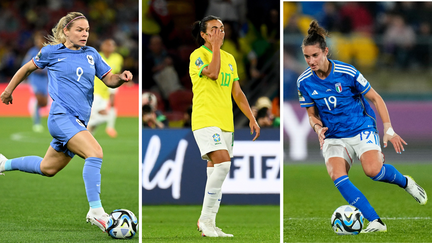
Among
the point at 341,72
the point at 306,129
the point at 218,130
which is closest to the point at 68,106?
the point at 218,130

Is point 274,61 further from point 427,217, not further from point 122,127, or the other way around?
point 122,127

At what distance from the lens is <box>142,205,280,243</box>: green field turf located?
503 centimetres

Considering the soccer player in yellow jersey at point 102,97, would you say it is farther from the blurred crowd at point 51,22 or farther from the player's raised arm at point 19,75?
the blurred crowd at point 51,22

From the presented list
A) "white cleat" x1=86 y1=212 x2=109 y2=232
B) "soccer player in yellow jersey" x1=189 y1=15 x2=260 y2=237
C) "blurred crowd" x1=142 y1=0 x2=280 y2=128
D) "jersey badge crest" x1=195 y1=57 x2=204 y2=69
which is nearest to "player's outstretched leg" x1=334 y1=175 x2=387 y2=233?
"soccer player in yellow jersey" x1=189 y1=15 x2=260 y2=237

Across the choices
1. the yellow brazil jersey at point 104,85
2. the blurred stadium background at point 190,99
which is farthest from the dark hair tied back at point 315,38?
the yellow brazil jersey at point 104,85

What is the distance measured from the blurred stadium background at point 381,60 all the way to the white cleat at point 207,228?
7.49m

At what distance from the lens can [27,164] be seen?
18.0ft

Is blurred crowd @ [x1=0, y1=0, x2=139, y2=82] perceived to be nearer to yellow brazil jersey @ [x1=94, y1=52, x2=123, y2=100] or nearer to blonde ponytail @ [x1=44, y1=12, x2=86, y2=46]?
yellow brazil jersey @ [x1=94, y1=52, x2=123, y2=100]

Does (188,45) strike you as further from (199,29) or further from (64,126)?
(64,126)

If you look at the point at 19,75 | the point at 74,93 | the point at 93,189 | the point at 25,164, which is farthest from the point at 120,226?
the point at 19,75

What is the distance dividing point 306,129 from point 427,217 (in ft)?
22.2

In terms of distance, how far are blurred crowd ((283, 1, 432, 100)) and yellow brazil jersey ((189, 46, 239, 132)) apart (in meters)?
7.23

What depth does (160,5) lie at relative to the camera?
10.7m

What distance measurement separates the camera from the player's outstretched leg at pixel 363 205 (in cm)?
491
